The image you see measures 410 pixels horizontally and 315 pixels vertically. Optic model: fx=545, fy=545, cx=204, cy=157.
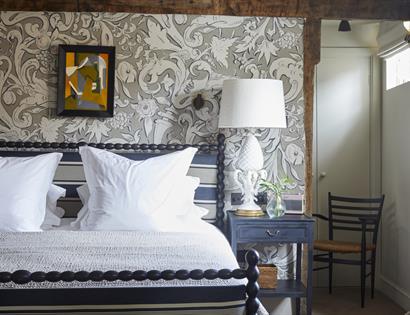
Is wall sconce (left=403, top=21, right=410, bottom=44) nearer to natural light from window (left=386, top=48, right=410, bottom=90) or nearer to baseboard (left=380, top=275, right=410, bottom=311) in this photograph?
natural light from window (left=386, top=48, right=410, bottom=90)

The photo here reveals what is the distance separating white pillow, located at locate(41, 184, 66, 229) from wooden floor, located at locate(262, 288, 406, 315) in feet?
4.82

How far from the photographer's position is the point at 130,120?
3.66 m

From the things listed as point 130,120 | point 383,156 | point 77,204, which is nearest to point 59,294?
point 77,204

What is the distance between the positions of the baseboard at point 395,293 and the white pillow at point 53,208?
2.68 metres

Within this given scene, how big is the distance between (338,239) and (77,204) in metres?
2.67

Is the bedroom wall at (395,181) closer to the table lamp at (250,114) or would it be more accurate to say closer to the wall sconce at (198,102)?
the table lamp at (250,114)

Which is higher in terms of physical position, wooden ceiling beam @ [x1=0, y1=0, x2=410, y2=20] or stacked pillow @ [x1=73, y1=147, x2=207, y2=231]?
wooden ceiling beam @ [x1=0, y1=0, x2=410, y2=20]

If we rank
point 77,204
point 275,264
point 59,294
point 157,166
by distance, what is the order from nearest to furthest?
point 59,294 → point 157,166 → point 77,204 → point 275,264

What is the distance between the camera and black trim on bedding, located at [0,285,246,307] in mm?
1729

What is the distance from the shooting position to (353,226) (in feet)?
16.7

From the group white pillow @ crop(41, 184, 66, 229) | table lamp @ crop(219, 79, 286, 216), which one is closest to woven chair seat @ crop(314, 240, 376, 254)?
table lamp @ crop(219, 79, 286, 216)

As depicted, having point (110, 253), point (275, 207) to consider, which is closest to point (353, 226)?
point (275, 207)

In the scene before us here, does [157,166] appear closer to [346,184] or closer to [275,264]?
[275,264]

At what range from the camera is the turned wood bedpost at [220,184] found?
3.59 metres
